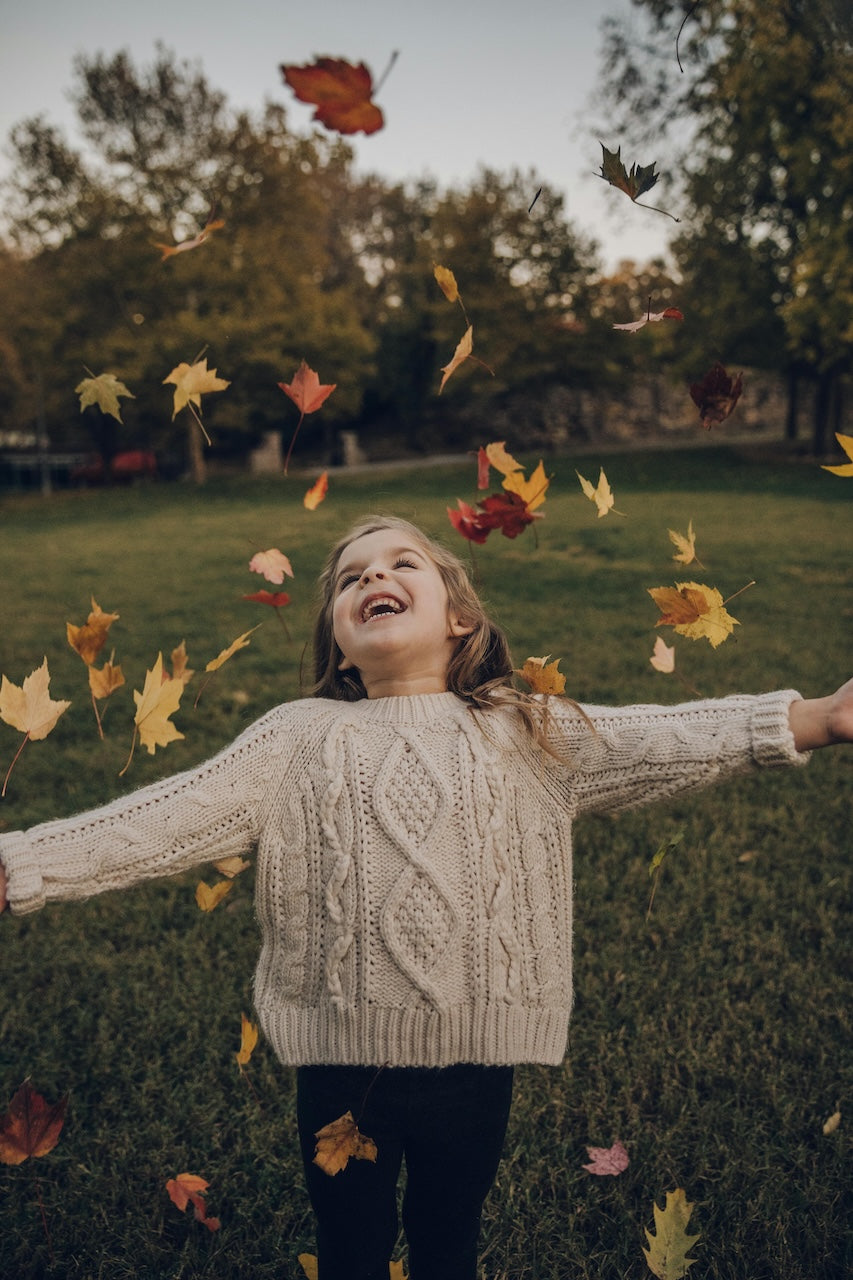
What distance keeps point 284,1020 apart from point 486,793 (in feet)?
1.65

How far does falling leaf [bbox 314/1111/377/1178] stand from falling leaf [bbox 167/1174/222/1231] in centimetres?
70

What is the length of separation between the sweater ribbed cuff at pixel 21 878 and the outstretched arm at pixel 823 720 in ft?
3.95

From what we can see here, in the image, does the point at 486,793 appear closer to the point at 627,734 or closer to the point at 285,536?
the point at 627,734

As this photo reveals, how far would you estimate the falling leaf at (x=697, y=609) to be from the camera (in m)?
1.79

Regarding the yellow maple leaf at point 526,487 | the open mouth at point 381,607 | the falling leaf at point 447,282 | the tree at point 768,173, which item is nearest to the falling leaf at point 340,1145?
the open mouth at point 381,607

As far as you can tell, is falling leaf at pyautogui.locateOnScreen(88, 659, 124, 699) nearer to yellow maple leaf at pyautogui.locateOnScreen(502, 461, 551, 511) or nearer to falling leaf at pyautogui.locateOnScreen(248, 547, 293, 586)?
falling leaf at pyautogui.locateOnScreen(248, 547, 293, 586)

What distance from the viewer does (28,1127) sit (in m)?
1.95

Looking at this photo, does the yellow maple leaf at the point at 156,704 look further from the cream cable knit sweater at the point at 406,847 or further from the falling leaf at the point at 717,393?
the falling leaf at the point at 717,393

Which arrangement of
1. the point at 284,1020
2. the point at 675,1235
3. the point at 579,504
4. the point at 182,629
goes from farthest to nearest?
the point at 579,504 → the point at 182,629 → the point at 675,1235 → the point at 284,1020

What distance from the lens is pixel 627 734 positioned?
1.71m

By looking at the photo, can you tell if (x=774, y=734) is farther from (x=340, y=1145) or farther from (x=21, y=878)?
(x=21, y=878)

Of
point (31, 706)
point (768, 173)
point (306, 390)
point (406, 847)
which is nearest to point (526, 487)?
point (306, 390)

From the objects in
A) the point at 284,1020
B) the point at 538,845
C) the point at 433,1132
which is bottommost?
the point at 433,1132

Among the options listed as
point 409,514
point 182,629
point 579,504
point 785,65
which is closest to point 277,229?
point 785,65
